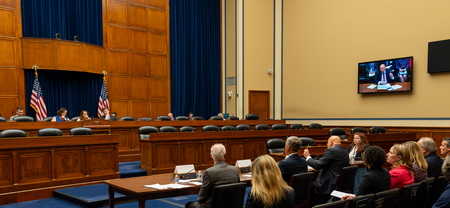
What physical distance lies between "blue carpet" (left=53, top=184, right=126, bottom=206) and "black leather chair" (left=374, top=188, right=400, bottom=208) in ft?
12.7

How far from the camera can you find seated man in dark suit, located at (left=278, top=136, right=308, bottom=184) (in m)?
3.85

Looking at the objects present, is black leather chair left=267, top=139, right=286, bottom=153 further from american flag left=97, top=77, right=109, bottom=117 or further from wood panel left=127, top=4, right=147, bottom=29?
wood panel left=127, top=4, right=147, bottom=29

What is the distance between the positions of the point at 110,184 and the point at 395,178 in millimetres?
2880

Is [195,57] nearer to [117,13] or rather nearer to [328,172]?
[117,13]

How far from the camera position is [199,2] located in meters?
14.9

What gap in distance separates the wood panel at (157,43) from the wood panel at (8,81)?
4.74 m

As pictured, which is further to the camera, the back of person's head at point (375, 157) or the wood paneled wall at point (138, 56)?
the wood paneled wall at point (138, 56)

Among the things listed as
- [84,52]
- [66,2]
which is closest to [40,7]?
[66,2]

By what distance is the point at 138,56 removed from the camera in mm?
13203

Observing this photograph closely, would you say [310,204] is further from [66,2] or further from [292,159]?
[66,2]

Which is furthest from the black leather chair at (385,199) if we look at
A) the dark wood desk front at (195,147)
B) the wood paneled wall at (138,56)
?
the wood paneled wall at (138,56)

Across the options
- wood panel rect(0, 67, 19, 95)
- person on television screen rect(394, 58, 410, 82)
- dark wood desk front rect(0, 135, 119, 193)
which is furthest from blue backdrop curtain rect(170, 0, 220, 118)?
dark wood desk front rect(0, 135, 119, 193)

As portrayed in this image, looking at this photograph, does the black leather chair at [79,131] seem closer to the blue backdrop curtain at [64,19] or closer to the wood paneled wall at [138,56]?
the blue backdrop curtain at [64,19]

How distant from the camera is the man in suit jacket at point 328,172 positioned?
13.9 feet
